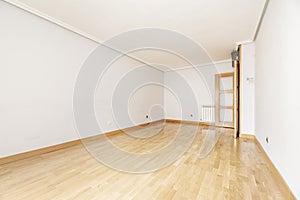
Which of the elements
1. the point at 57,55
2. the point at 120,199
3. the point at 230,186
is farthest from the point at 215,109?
the point at 57,55

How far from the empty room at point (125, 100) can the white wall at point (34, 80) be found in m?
0.01

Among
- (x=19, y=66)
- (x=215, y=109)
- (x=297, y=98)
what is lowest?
(x=215, y=109)

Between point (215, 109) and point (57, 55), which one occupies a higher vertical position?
point (57, 55)

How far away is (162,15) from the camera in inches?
88.1

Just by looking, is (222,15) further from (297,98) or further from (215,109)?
(215,109)

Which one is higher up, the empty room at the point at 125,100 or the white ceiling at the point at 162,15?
the white ceiling at the point at 162,15

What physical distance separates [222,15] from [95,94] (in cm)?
296

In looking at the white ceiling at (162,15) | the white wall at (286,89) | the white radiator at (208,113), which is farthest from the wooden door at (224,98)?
the white wall at (286,89)

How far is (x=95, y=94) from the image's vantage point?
3.12m

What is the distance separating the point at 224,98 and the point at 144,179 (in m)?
4.29

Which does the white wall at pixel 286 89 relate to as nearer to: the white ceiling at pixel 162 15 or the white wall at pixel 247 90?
the white ceiling at pixel 162 15

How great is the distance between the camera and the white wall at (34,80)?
1894 mm

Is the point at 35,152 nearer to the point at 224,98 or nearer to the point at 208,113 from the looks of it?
the point at 208,113

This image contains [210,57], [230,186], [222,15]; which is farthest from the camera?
[210,57]
